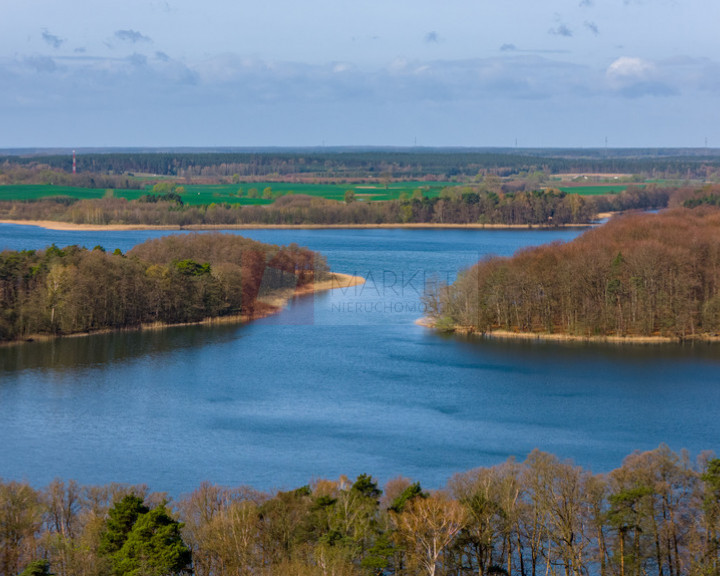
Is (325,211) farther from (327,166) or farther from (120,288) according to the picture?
(327,166)

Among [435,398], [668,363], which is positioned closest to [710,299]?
[668,363]

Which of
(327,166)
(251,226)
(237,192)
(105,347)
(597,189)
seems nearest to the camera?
(105,347)

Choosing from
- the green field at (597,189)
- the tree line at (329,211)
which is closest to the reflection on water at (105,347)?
the tree line at (329,211)

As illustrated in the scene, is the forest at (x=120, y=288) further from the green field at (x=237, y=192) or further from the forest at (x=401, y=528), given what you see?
the green field at (x=237, y=192)

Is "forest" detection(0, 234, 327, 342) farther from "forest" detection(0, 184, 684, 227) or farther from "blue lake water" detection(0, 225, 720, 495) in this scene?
"forest" detection(0, 184, 684, 227)

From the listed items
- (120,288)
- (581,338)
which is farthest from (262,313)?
(581,338)

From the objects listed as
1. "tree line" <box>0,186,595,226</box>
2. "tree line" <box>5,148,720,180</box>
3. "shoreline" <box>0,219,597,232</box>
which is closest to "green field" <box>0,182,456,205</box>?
"tree line" <box>0,186,595,226</box>

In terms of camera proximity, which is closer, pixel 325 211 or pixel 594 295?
Answer: pixel 594 295
